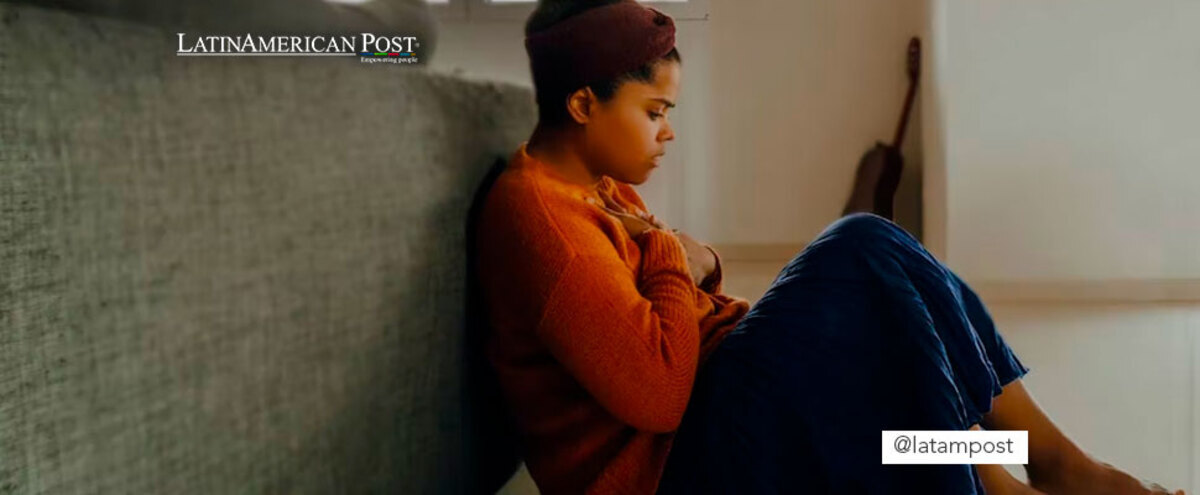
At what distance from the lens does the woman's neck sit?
841mm

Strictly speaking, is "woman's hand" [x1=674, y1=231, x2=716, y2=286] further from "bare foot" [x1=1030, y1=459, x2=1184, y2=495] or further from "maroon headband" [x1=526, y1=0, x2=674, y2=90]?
"bare foot" [x1=1030, y1=459, x2=1184, y2=495]

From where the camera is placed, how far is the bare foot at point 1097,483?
869mm

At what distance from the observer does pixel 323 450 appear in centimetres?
61

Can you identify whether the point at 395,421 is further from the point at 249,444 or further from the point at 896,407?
the point at 896,407

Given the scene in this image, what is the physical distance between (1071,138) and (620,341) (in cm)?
116

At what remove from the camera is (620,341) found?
71 centimetres

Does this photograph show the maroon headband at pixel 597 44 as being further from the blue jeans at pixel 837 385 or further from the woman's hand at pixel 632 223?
the blue jeans at pixel 837 385

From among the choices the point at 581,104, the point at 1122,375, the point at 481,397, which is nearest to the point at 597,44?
the point at 581,104

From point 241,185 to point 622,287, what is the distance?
294mm

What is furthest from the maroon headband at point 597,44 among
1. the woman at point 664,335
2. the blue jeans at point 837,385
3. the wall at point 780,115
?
the wall at point 780,115

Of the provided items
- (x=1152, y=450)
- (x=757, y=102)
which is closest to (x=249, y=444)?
(x=757, y=102)

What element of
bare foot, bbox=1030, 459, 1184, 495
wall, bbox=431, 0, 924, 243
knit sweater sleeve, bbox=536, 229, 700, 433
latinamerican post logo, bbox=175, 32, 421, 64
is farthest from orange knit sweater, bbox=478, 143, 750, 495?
wall, bbox=431, 0, 924, 243

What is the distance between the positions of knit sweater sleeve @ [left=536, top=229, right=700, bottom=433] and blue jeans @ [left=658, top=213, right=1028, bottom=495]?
0.11ft

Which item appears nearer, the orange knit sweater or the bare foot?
the orange knit sweater
